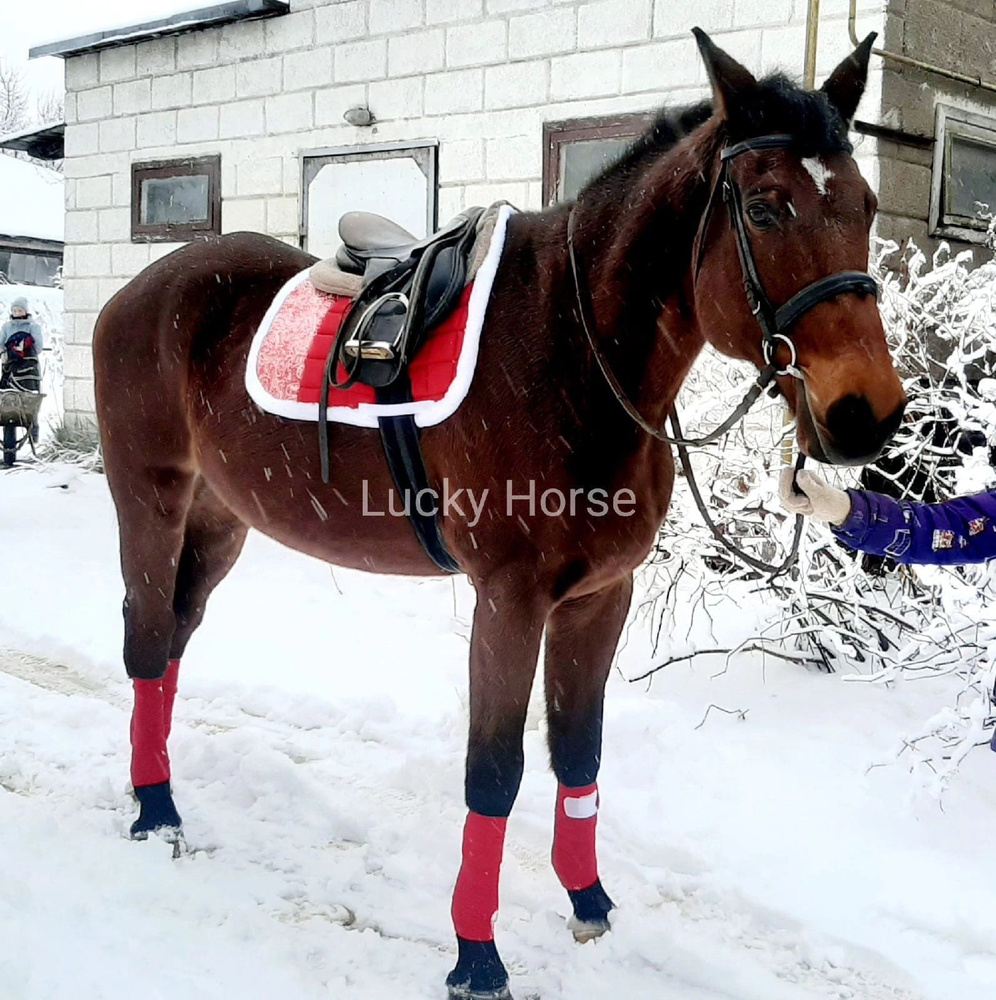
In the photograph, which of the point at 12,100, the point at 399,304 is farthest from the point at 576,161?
the point at 12,100

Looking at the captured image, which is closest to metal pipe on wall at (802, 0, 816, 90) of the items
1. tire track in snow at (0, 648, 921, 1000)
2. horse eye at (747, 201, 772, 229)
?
horse eye at (747, 201, 772, 229)

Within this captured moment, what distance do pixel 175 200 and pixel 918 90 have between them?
5.89 metres

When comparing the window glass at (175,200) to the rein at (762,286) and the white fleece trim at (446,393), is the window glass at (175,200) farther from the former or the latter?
the rein at (762,286)

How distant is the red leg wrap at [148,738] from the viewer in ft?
9.87

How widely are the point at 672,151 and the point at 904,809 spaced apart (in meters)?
2.06

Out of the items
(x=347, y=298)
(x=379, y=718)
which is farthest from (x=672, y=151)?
(x=379, y=718)

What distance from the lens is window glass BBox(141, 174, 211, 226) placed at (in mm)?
8102

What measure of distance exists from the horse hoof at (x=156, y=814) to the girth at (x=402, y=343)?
4.02 ft

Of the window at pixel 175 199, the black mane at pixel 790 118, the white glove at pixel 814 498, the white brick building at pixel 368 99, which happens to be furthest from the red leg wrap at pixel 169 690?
the window at pixel 175 199

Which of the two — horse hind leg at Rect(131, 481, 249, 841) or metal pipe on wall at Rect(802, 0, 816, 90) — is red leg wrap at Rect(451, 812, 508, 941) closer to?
horse hind leg at Rect(131, 481, 249, 841)

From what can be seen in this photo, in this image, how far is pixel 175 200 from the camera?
8297mm

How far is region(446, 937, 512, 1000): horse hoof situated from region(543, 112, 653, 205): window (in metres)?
4.91

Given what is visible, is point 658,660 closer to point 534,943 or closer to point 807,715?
point 807,715

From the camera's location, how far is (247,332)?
286 cm
